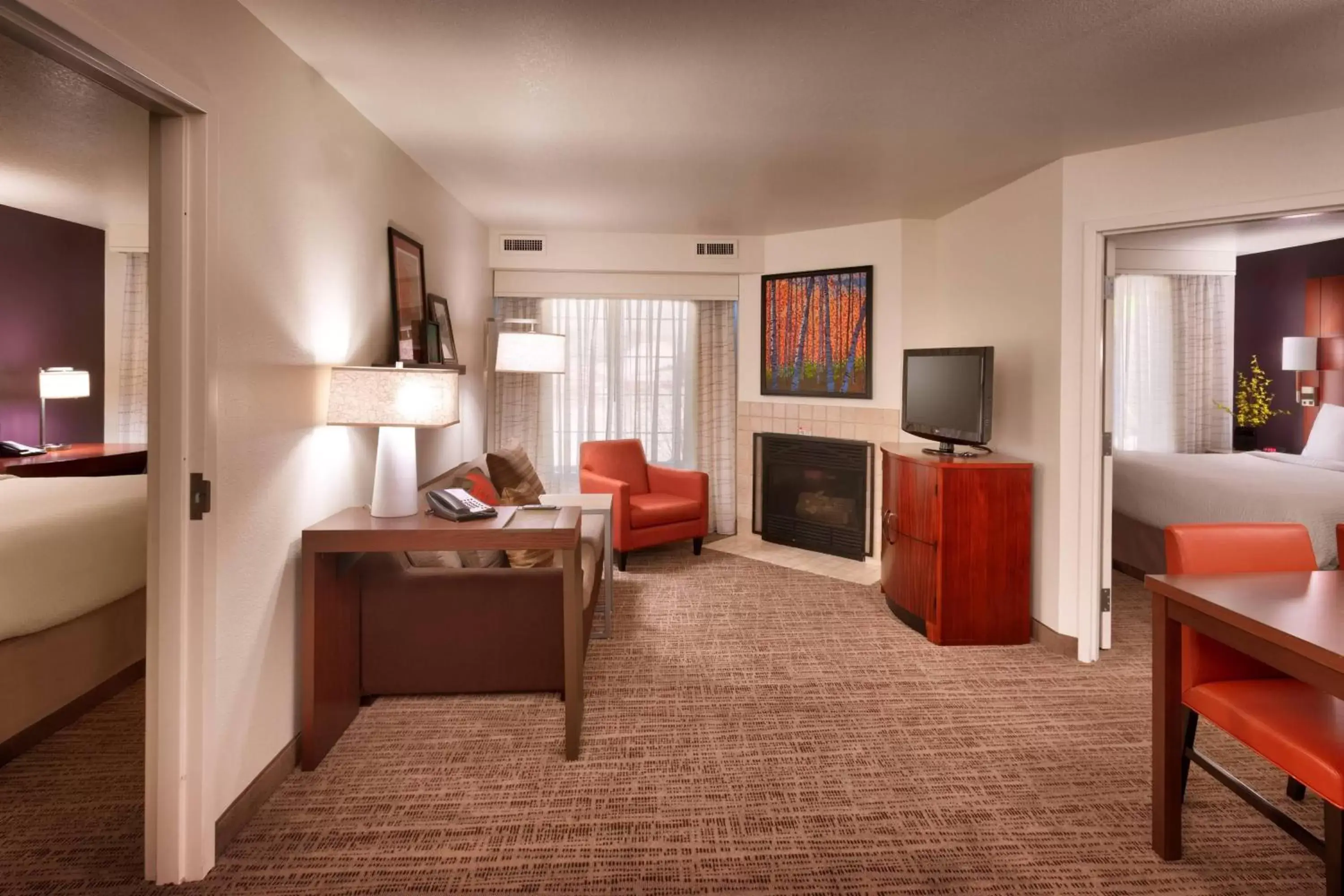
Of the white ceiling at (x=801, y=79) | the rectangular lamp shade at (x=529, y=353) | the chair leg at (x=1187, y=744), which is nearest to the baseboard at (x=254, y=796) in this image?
the white ceiling at (x=801, y=79)

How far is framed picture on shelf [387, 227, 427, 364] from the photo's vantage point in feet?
11.1

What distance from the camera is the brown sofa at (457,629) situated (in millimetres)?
2857

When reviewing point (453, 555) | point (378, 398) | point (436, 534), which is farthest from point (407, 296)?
point (436, 534)

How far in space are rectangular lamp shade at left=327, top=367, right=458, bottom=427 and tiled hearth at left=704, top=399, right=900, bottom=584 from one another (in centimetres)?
327

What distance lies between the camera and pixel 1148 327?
6520 millimetres

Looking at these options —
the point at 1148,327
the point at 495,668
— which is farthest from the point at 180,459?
the point at 1148,327

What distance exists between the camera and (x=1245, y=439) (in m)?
6.46

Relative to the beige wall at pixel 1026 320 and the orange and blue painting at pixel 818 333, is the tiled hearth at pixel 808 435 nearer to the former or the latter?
the orange and blue painting at pixel 818 333

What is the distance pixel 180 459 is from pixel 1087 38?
9.69 feet

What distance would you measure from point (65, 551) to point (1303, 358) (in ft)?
25.9

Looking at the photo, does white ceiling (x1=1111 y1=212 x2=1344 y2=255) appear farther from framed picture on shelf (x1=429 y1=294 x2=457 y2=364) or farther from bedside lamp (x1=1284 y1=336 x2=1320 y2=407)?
framed picture on shelf (x1=429 y1=294 x2=457 y2=364)

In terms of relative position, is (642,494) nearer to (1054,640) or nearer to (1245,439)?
(1054,640)

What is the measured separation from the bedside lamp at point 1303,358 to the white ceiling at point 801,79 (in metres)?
3.67

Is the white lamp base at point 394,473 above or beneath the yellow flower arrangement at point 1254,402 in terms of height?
beneath
